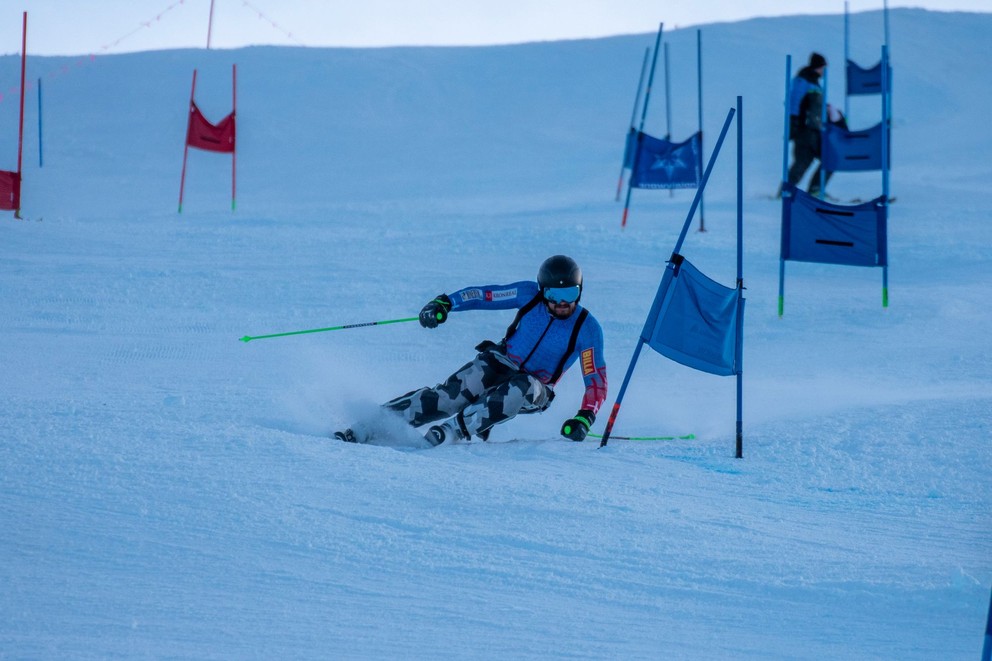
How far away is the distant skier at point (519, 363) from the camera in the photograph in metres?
5.77

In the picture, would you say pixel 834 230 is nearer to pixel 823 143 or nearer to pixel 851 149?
pixel 851 149

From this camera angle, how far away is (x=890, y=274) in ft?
37.4

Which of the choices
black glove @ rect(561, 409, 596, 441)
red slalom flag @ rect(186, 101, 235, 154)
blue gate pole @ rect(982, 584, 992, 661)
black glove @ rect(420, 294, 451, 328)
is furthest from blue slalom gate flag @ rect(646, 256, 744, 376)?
red slalom flag @ rect(186, 101, 235, 154)

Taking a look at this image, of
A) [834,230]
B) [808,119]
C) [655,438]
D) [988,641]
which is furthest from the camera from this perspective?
[808,119]

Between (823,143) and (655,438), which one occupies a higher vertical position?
(823,143)

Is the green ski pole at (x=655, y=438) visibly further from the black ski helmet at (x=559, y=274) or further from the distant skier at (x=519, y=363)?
the black ski helmet at (x=559, y=274)

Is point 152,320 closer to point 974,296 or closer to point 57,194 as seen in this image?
point 974,296

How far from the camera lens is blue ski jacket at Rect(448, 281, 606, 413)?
595 centimetres

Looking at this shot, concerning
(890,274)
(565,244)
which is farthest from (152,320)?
(890,274)

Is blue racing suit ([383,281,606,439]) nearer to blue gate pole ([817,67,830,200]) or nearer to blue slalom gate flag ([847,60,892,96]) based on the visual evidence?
blue gate pole ([817,67,830,200])

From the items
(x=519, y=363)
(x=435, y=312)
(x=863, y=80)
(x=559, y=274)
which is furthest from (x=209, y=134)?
(x=559, y=274)

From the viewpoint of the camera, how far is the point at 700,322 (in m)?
5.84

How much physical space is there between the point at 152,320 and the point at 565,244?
15.5 ft

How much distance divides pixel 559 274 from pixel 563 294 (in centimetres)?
11
